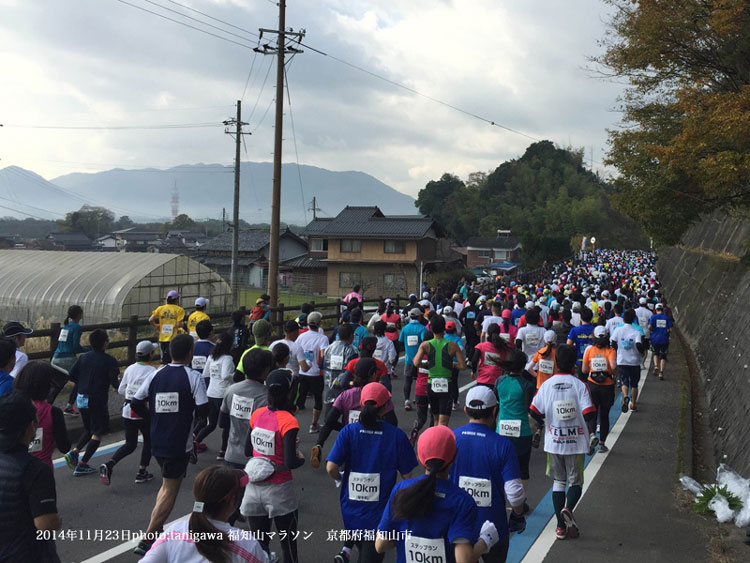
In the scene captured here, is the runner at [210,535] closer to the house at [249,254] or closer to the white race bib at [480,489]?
the white race bib at [480,489]

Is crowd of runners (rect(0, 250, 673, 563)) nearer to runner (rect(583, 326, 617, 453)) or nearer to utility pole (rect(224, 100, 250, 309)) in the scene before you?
runner (rect(583, 326, 617, 453))

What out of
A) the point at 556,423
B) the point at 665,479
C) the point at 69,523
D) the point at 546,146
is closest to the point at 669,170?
the point at 665,479

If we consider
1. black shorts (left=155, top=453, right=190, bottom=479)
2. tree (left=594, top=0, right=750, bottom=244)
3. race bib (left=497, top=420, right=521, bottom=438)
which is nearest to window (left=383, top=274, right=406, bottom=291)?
tree (left=594, top=0, right=750, bottom=244)

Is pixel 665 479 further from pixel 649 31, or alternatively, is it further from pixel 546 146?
pixel 546 146

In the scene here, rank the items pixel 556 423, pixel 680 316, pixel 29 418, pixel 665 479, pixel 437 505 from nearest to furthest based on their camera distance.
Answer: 1. pixel 437 505
2. pixel 29 418
3. pixel 556 423
4. pixel 665 479
5. pixel 680 316

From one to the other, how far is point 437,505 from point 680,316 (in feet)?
86.2

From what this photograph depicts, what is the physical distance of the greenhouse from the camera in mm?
23438

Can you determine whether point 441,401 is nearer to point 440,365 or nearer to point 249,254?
point 440,365

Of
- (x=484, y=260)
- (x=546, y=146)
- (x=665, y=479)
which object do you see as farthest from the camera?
(x=546, y=146)

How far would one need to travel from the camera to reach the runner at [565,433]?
5672 mm

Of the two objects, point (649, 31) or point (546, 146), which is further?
point (546, 146)

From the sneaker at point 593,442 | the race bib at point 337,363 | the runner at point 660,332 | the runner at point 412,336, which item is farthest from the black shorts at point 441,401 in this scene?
the runner at point 660,332

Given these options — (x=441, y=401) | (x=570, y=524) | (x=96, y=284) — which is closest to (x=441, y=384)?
(x=441, y=401)

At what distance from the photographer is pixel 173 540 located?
2.68m
